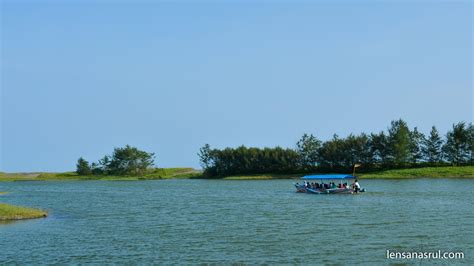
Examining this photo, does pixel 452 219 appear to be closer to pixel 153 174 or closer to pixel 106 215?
pixel 106 215

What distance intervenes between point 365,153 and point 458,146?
20153 mm

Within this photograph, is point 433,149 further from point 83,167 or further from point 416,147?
point 83,167

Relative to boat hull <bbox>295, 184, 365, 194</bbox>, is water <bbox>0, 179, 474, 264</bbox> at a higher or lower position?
lower

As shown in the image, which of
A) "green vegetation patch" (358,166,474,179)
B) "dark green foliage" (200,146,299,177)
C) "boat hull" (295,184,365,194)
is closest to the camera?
"boat hull" (295,184,365,194)

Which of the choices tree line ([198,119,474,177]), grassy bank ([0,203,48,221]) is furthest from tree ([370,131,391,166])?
grassy bank ([0,203,48,221])

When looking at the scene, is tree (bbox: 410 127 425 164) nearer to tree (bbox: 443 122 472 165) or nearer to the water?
tree (bbox: 443 122 472 165)

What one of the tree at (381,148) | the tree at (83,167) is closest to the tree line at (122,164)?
the tree at (83,167)

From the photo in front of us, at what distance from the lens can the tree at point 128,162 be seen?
616ft

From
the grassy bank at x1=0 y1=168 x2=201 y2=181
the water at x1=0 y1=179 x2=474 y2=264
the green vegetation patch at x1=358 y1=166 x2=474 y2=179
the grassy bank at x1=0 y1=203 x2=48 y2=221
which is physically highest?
the grassy bank at x1=0 y1=168 x2=201 y2=181

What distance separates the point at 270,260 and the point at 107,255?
9.35m

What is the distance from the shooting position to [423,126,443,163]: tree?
422 feet

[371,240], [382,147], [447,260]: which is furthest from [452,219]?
[382,147]

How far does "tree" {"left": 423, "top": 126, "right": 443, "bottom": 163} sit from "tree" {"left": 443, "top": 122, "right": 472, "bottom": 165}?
1459mm

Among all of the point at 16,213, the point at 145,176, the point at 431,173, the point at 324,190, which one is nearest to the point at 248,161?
the point at 145,176
